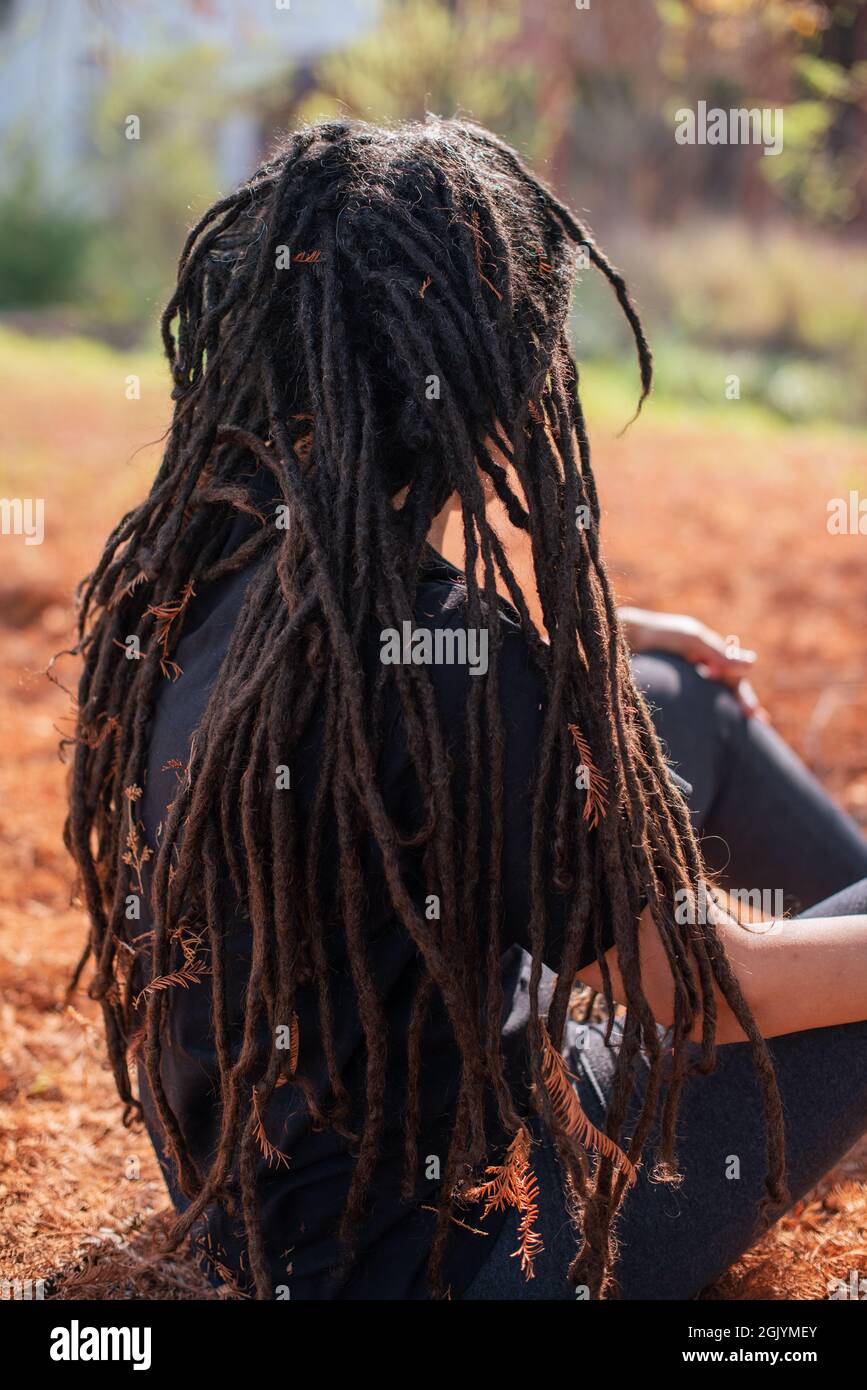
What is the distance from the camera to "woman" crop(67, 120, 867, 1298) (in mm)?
1288

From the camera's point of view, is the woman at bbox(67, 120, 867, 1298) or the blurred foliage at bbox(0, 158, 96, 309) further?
the blurred foliage at bbox(0, 158, 96, 309)

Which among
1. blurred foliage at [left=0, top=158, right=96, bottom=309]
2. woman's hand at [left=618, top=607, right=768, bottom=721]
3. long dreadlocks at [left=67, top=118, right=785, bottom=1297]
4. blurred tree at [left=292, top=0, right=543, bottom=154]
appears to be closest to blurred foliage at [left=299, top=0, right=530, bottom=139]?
blurred tree at [left=292, top=0, right=543, bottom=154]

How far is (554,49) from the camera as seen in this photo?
1203cm

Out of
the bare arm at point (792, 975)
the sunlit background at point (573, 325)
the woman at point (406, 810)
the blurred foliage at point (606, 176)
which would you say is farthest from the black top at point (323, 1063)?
the blurred foliage at point (606, 176)

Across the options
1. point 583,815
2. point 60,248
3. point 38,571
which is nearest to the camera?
point 583,815

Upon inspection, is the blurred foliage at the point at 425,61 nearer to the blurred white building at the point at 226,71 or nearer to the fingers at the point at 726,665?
the blurred white building at the point at 226,71

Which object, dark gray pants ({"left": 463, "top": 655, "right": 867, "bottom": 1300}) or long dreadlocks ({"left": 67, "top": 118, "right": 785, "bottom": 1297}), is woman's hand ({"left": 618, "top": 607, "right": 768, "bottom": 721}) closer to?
dark gray pants ({"left": 463, "top": 655, "right": 867, "bottom": 1300})

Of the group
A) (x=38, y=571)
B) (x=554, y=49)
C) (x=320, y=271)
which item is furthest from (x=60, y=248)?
(x=320, y=271)

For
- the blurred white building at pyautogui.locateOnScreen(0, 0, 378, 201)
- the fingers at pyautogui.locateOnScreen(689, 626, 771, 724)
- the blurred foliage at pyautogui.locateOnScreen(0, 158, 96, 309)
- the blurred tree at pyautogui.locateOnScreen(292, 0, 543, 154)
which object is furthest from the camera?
the blurred white building at pyautogui.locateOnScreen(0, 0, 378, 201)

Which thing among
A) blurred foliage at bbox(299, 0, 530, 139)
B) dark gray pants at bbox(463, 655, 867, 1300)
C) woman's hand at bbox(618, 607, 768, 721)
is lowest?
dark gray pants at bbox(463, 655, 867, 1300)

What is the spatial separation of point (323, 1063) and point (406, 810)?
308 millimetres

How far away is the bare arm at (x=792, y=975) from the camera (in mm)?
1415

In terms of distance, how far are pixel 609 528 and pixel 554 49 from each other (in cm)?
845
